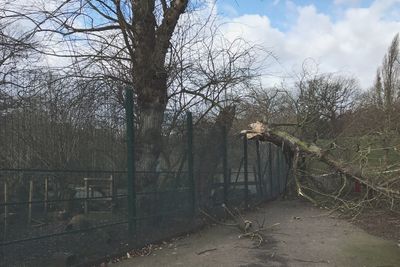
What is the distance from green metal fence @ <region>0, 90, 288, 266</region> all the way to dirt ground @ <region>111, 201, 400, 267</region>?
543 millimetres

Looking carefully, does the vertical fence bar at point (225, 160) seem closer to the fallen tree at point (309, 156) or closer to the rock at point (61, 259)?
the fallen tree at point (309, 156)

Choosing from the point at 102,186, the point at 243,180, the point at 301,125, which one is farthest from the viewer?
the point at 301,125

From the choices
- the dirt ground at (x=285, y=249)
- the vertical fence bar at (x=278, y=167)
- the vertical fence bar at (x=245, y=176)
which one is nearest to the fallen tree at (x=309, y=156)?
the vertical fence bar at (x=245, y=176)

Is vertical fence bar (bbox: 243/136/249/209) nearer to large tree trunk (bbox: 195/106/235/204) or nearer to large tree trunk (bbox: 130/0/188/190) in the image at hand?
large tree trunk (bbox: 195/106/235/204)

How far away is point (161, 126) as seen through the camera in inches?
404

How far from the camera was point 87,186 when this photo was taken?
26.0 ft

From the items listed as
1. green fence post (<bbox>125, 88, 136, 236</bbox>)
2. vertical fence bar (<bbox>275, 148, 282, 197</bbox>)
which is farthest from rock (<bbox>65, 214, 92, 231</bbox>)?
vertical fence bar (<bbox>275, 148, 282, 197</bbox>)

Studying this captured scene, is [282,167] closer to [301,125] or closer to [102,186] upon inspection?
[301,125]

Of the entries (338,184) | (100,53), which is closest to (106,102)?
(100,53)

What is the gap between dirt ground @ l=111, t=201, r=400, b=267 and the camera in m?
8.21

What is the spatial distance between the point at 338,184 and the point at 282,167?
5.79 metres

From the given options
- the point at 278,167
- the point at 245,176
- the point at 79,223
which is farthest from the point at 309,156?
the point at 79,223

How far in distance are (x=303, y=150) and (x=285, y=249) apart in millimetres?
5667

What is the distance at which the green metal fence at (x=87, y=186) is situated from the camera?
22.3 ft
